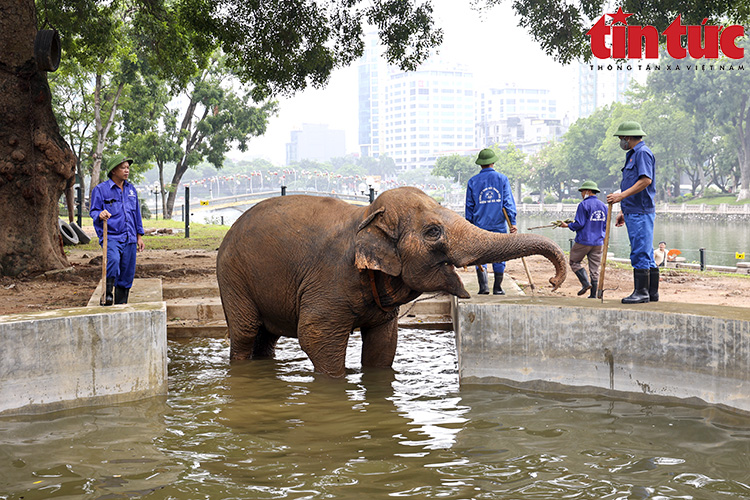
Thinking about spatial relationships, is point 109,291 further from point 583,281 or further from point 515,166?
point 515,166

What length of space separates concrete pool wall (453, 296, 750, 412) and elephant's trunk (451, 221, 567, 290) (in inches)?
36.8

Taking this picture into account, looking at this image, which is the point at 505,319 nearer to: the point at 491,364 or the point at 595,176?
the point at 491,364

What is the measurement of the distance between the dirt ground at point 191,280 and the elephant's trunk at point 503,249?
18.9 feet

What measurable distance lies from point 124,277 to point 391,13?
1025 centimetres

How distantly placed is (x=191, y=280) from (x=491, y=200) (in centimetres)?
608

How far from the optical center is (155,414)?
18.7ft

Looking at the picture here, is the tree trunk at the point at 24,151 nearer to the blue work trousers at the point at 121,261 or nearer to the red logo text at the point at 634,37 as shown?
the blue work trousers at the point at 121,261

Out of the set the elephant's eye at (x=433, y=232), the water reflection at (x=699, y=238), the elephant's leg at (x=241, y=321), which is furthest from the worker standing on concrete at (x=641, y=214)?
the water reflection at (x=699, y=238)

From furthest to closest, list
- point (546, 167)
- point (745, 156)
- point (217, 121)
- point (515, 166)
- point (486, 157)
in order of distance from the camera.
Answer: point (515, 166), point (546, 167), point (745, 156), point (217, 121), point (486, 157)

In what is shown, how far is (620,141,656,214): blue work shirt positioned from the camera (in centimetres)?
676

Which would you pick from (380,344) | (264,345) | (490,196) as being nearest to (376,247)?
(380,344)

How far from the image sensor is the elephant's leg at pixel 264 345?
7.36 m

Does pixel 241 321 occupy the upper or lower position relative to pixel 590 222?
lower

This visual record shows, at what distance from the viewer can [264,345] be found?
7.46 metres
